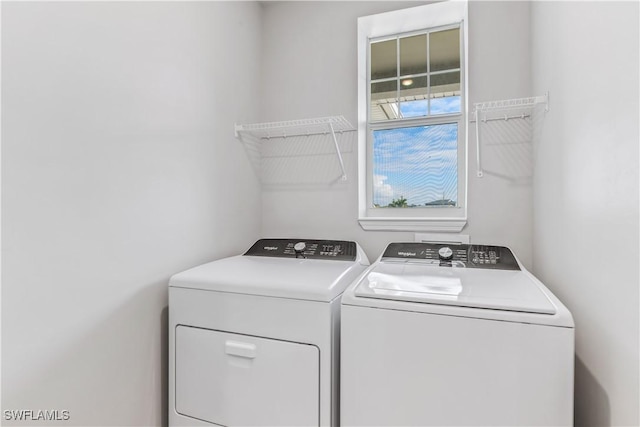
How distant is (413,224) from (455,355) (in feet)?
3.37

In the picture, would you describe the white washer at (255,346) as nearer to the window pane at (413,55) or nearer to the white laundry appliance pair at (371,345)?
the white laundry appliance pair at (371,345)

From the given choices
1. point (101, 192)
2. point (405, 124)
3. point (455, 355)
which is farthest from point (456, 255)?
point (101, 192)

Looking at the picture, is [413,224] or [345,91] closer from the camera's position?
[413,224]

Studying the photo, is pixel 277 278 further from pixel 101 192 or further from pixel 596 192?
pixel 596 192

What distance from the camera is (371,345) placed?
3.69ft

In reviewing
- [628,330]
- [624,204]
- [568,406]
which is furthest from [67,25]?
[568,406]

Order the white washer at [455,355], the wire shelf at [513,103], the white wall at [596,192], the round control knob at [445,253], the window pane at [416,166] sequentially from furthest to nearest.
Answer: the window pane at [416,166]
the round control knob at [445,253]
the wire shelf at [513,103]
the white washer at [455,355]
the white wall at [596,192]

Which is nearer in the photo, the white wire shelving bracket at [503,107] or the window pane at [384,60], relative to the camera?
the white wire shelving bracket at [503,107]

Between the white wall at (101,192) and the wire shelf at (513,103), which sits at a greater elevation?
the wire shelf at (513,103)

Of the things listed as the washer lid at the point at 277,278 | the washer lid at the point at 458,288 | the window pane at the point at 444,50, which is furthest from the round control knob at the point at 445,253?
the window pane at the point at 444,50

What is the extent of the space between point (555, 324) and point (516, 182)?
41.6 inches

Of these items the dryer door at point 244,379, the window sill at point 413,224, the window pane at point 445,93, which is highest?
the window pane at point 445,93

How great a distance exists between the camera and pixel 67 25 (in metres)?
1.10

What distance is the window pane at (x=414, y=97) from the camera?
2.14m
